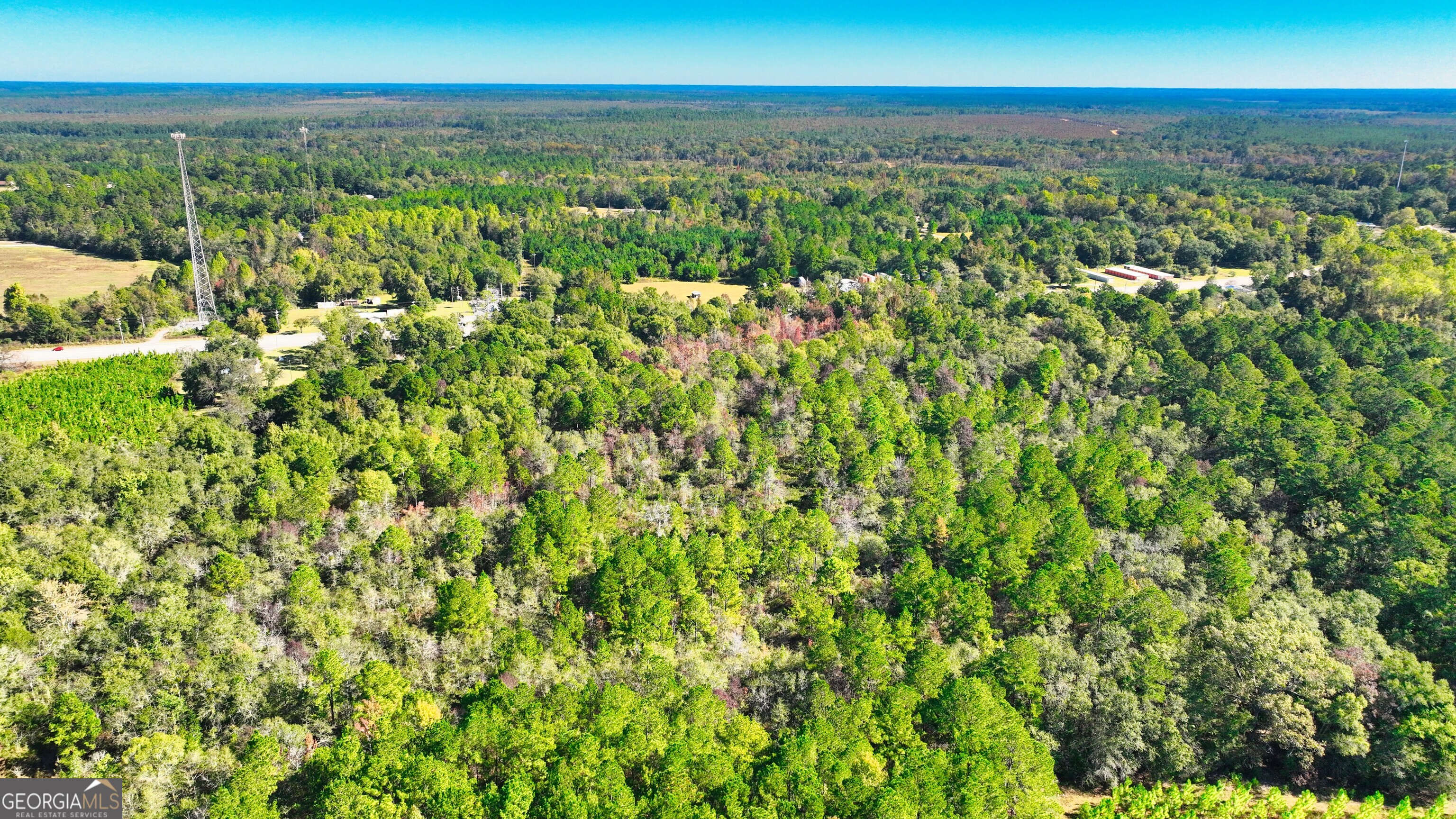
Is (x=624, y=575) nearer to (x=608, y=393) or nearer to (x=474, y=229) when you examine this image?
(x=608, y=393)

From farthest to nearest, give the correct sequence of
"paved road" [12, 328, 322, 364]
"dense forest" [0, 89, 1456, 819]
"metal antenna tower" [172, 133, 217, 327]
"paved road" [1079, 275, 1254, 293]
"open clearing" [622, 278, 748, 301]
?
1. "open clearing" [622, 278, 748, 301]
2. "paved road" [1079, 275, 1254, 293]
3. "metal antenna tower" [172, 133, 217, 327]
4. "paved road" [12, 328, 322, 364]
5. "dense forest" [0, 89, 1456, 819]

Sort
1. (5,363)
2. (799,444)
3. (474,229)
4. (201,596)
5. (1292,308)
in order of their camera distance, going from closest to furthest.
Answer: (201,596), (799,444), (5,363), (1292,308), (474,229)

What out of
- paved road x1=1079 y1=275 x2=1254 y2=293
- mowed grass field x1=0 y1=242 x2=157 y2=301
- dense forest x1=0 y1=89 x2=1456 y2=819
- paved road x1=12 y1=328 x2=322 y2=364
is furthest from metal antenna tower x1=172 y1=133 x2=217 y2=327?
paved road x1=1079 y1=275 x2=1254 y2=293

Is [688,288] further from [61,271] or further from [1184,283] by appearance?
[61,271]

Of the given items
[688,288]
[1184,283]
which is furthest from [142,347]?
[1184,283]

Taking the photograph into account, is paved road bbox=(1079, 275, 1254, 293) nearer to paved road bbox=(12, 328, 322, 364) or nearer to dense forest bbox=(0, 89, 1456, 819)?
dense forest bbox=(0, 89, 1456, 819)

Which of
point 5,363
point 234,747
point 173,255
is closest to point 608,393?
point 234,747
